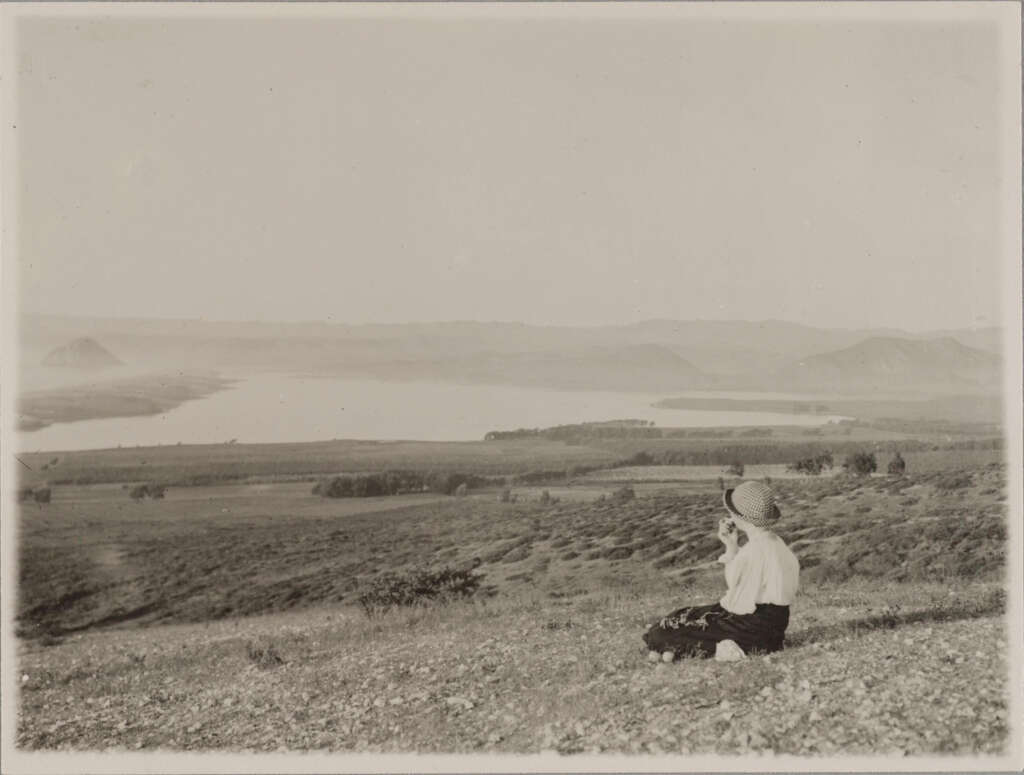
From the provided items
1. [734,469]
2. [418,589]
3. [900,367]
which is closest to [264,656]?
[418,589]

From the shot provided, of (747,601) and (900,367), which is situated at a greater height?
(900,367)

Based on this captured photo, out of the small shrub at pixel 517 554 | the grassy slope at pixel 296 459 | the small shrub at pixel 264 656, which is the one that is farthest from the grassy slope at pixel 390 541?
the small shrub at pixel 264 656

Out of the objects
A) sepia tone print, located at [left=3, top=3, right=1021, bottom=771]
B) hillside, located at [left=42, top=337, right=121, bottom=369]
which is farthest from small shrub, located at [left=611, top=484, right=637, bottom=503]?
hillside, located at [left=42, top=337, right=121, bottom=369]

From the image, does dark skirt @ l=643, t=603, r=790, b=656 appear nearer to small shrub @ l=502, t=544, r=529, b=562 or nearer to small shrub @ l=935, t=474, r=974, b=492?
small shrub @ l=502, t=544, r=529, b=562

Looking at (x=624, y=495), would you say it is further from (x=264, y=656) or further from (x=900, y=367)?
(x=264, y=656)

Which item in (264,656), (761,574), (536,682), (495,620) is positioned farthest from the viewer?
(495,620)

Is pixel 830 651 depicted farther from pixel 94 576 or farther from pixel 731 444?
pixel 94 576

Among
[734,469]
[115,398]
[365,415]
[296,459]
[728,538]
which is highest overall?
[115,398]
